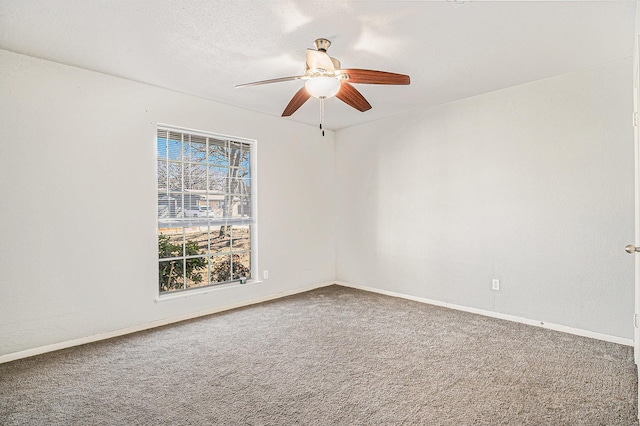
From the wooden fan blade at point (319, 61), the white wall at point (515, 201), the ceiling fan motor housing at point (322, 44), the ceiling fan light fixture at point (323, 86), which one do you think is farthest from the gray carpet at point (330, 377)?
the ceiling fan motor housing at point (322, 44)

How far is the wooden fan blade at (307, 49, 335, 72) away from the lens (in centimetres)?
231

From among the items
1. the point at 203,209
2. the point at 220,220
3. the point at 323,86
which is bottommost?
the point at 220,220

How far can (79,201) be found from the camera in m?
3.05

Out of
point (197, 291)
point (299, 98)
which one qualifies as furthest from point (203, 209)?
point (299, 98)

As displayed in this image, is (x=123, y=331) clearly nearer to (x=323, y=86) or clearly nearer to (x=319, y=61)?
(x=323, y=86)

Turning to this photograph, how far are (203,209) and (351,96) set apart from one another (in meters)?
2.18

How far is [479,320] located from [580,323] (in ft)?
2.79

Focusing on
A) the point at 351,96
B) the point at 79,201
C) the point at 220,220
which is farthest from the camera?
the point at 220,220

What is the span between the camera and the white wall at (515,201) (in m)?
2.98

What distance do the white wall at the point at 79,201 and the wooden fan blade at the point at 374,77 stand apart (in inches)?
84.1

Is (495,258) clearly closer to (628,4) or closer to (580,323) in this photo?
(580,323)

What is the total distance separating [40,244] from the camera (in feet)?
9.36

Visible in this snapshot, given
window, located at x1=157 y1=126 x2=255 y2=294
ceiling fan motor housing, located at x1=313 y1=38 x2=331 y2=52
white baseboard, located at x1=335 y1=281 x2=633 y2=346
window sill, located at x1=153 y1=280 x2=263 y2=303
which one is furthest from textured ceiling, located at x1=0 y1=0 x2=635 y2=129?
white baseboard, located at x1=335 y1=281 x2=633 y2=346

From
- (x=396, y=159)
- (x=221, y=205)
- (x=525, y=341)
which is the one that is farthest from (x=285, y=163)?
(x=525, y=341)
